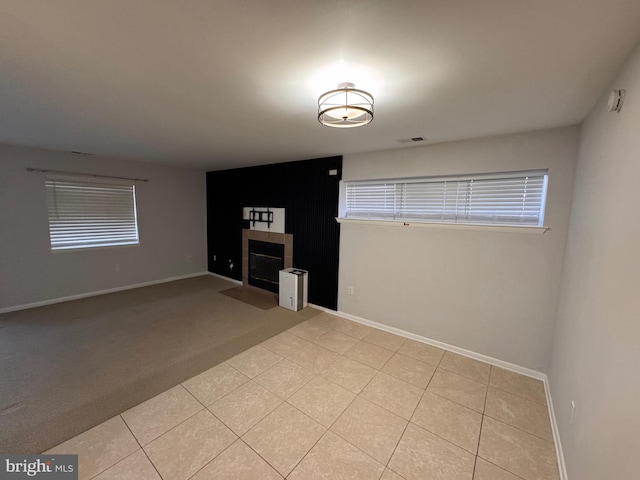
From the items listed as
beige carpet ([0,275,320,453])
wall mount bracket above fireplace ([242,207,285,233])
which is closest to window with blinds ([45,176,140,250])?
beige carpet ([0,275,320,453])

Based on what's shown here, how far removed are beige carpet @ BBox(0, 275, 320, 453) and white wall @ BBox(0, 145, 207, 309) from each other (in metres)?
0.36

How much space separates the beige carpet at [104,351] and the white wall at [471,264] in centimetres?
130

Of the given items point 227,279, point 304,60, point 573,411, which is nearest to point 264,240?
point 227,279

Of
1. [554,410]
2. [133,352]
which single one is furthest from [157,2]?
[554,410]

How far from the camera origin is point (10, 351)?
2596mm

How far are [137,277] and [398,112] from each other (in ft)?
16.9

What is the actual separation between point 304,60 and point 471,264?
248 centimetres

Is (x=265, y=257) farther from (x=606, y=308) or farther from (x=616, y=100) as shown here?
(x=616, y=100)

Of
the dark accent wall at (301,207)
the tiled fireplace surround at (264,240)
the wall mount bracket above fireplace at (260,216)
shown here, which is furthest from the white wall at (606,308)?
→ the wall mount bracket above fireplace at (260,216)

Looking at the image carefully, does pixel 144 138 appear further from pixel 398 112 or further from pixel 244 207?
pixel 398 112

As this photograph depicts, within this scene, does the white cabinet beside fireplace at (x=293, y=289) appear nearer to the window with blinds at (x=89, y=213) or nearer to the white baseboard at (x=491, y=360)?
the white baseboard at (x=491, y=360)

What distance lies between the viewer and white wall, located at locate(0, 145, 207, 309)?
3.47m

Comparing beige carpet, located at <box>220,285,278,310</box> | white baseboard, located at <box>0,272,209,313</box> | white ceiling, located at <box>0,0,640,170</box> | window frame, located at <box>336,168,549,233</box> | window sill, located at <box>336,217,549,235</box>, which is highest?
white ceiling, located at <box>0,0,640,170</box>

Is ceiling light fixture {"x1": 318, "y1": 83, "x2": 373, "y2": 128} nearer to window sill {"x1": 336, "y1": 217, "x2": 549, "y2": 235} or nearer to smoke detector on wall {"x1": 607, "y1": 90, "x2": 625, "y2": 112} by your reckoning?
smoke detector on wall {"x1": 607, "y1": 90, "x2": 625, "y2": 112}
